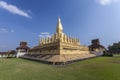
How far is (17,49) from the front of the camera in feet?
186

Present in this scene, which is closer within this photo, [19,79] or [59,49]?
[19,79]

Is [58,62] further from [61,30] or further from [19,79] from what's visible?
[61,30]

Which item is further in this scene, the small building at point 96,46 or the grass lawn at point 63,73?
the small building at point 96,46

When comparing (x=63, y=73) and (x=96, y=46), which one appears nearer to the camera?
(x=63, y=73)

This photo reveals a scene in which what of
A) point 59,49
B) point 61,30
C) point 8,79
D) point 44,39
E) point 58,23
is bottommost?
point 8,79

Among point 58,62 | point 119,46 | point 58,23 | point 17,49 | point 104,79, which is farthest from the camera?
point 119,46

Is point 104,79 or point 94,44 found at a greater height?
point 94,44

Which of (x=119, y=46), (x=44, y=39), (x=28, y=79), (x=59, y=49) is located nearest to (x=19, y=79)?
(x=28, y=79)

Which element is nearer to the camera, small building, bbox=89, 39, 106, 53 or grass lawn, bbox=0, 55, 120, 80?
grass lawn, bbox=0, 55, 120, 80

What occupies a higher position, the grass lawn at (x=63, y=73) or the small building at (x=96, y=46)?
the small building at (x=96, y=46)

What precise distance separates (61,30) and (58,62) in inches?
751

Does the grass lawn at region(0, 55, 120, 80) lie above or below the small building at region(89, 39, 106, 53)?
below

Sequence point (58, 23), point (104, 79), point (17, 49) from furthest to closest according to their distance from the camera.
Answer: point (17, 49) < point (58, 23) < point (104, 79)

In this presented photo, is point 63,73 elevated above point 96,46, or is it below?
Result: below
